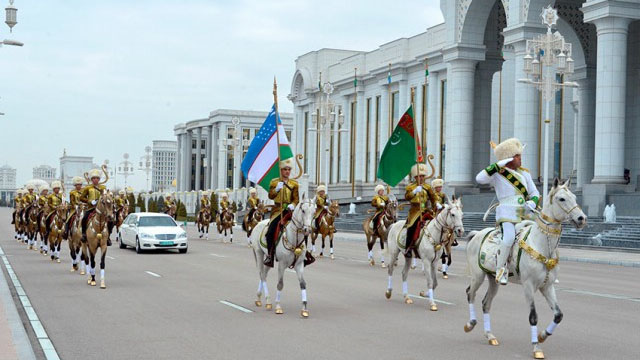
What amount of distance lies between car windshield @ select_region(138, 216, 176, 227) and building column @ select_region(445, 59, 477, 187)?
27.8m

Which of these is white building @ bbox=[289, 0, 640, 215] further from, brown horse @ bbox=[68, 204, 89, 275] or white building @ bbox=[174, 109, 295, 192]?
white building @ bbox=[174, 109, 295, 192]

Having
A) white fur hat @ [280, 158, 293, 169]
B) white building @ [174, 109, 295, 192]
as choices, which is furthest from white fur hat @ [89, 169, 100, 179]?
white building @ [174, 109, 295, 192]

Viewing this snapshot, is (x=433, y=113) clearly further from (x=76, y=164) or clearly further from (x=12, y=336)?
(x=76, y=164)

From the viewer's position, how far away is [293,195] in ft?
48.7

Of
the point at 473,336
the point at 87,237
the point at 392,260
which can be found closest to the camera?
the point at 473,336

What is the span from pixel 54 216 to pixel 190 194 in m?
101

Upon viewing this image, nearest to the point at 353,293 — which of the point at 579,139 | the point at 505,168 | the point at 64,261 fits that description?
the point at 505,168

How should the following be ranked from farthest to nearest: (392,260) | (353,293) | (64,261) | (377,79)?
1. (377,79)
2. (64,261)
3. (353,293)
4. (392,260)

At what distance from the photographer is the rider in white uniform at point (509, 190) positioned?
11.1 m

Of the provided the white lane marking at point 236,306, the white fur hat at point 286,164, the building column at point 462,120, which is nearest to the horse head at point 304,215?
the white fur hat at point 286,164

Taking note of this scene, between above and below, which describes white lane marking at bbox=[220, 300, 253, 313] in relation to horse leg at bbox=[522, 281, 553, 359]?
below

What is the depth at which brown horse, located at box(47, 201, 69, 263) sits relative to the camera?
26188mm

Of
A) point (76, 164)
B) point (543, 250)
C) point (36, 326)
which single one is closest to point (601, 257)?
point (543, 250)

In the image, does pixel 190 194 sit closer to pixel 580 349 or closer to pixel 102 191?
pixel 102 191
